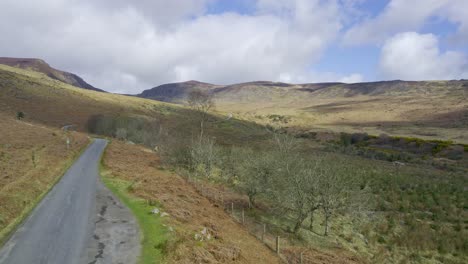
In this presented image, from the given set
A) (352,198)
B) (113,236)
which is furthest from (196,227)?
(352,198)

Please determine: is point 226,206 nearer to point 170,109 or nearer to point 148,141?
point 148,141

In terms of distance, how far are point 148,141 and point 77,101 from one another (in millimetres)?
64195

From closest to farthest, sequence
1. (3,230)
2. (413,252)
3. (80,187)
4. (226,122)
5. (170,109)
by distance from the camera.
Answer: (3,230) → (413,252) → (80,187) → (226,122) → (170,109)

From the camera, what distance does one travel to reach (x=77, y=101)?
119 meters

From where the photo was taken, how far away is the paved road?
1402cm

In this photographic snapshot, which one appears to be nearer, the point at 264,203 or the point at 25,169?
the point at 25,169

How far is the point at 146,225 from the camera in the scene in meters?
17.8

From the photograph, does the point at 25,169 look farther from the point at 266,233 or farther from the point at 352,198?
the point at 352,198

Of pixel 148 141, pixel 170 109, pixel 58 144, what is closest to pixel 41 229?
pixel 58 144

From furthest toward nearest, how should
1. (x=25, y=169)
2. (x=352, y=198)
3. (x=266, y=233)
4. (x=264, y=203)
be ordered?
(x=264, y=203) < (x=25, y=169) < (x=352, y=198) < (x=266, y=233)

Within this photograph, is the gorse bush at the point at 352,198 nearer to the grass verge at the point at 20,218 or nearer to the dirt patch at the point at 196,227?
the dirt patch at the point at 196,227

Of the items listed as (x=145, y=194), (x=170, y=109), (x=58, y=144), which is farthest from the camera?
(x=170, y=109)

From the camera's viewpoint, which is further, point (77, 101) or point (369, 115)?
point (369, 115)

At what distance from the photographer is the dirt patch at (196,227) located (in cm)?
1455
